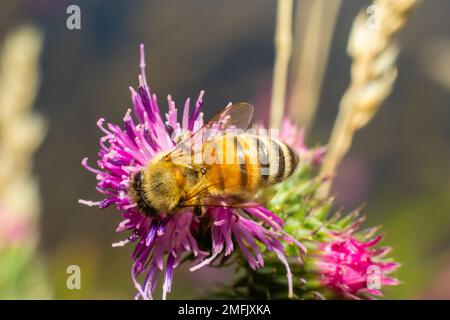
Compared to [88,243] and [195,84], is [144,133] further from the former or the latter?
[195,84]

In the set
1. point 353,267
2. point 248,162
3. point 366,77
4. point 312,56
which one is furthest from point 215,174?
point 312,56

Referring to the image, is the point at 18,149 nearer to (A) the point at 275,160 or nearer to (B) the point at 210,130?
(B) the point at 210,130

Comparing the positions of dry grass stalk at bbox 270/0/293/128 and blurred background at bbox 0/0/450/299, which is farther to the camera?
blurred background at bbox 0/0/450/299

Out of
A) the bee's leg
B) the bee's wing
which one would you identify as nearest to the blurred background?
the bee's wing

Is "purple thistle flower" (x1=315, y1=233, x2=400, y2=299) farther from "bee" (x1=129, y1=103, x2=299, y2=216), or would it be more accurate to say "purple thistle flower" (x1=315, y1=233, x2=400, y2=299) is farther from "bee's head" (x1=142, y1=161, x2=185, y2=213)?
"bee's head" (x1=142, y1=161, x2=185, y2=213)

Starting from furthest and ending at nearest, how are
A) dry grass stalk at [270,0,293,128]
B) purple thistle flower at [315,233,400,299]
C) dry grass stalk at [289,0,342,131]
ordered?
dry grass stalk at [289,0,342,131]
dry grass stalk at [270,0,293,128]
purple thistle flower at [315,233,400,299]
